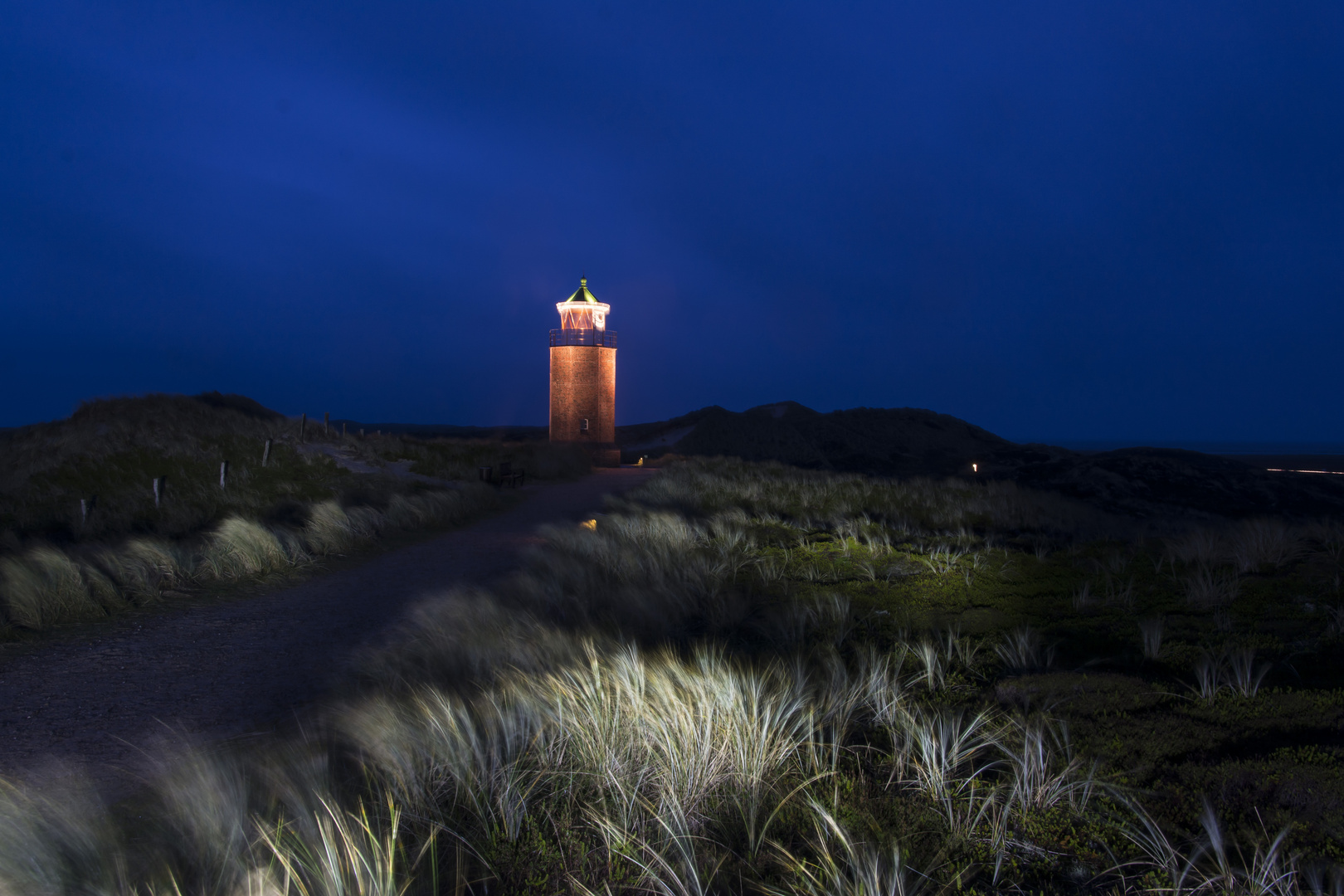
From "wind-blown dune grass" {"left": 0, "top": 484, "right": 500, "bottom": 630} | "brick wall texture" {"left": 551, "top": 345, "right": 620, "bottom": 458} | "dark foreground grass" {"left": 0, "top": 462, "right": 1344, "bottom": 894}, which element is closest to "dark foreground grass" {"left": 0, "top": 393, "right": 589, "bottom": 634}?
→ "wind-blown dune grass" {"left": 0, "top": 484, "right": 500, "bottom": 630}

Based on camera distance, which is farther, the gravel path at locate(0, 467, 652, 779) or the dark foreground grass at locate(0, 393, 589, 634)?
the dark foreground grass at locate(0, 393, 589, 634)

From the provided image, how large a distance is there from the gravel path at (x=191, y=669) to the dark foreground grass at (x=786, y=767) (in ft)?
1.80

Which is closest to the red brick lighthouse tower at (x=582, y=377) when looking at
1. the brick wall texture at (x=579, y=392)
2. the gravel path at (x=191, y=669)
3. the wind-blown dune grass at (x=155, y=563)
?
the brick wall texture at (x=579, y=392)

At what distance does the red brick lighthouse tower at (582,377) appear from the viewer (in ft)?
98.9

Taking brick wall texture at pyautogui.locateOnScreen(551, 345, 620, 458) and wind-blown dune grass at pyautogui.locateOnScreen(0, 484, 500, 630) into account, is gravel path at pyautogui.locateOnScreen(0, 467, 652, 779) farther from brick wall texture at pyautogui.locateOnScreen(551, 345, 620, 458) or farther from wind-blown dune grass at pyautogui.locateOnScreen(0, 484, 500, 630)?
brick wall texture at pyautogui.locateOnScreen(551, 345, 620, 458)

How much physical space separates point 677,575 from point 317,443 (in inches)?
792

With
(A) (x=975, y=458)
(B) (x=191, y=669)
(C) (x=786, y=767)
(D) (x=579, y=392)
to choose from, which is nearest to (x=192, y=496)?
(B) (x=191, y=669)

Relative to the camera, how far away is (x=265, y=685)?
4.58 meters

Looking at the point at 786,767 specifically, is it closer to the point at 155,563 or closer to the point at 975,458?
the point at 155,563

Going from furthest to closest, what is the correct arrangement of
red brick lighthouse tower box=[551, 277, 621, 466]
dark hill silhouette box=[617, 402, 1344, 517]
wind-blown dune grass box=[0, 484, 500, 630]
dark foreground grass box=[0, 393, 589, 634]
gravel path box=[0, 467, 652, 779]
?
red brick lighthouse tower box=[551, 277, 621, 466] → dark hill silhouette box=[617, 402, 1344, 517] → dark foreground grass box=[0, 393, 589, 634] → wind-blown dune grass box=[0, 484, 500, 630] → gravel path box=[0, 467, 652, 779]

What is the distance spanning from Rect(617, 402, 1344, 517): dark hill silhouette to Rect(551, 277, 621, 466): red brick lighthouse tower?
9319 mm

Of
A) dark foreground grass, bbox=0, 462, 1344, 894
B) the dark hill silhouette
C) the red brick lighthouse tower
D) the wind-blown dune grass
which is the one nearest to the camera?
dark foreground grass, bbox=0, 462, 1344, 894

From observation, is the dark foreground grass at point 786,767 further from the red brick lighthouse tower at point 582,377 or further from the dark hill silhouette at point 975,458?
the red brick lighthouse tower at point 582,377

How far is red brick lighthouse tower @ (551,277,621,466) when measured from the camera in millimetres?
30156
